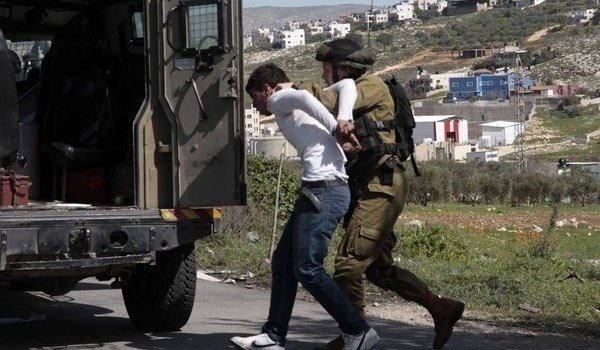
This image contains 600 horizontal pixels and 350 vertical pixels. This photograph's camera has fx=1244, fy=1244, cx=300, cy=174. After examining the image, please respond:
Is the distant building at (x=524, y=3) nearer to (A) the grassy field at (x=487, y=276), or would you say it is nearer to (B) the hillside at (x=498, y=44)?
(B) the hillside at (x=498, y=44)

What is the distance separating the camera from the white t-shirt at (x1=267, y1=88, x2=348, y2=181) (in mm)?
6891

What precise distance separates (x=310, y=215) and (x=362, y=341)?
76 cm

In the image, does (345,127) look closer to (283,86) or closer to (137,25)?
(283,86)

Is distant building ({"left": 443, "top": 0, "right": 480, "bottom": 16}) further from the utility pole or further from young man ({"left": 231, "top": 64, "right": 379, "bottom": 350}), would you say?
young man ({"left": 231, "top": 64, "right": 379, "bottom": 350})

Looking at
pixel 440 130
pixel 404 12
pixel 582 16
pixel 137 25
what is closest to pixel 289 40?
pixel 404 12

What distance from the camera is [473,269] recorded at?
11992 mm

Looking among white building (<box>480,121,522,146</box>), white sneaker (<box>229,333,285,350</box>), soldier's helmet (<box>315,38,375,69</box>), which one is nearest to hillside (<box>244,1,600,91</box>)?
white building (<box>480,121,522,146</box>)

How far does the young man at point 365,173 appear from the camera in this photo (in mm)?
7027

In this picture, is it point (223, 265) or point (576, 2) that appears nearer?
point (223, 265)

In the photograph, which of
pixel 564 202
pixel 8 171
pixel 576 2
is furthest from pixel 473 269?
pixel 576 2

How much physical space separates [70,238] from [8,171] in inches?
33.7

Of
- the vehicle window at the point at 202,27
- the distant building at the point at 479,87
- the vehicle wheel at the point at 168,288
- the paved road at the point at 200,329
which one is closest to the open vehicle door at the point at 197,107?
the vehicle window at the point at 202,27

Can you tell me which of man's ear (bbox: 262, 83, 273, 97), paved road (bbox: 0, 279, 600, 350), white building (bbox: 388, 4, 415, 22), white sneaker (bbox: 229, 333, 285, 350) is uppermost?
white building (bbox: 388, 4, 415, 22)

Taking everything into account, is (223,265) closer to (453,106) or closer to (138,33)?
(138,33)
